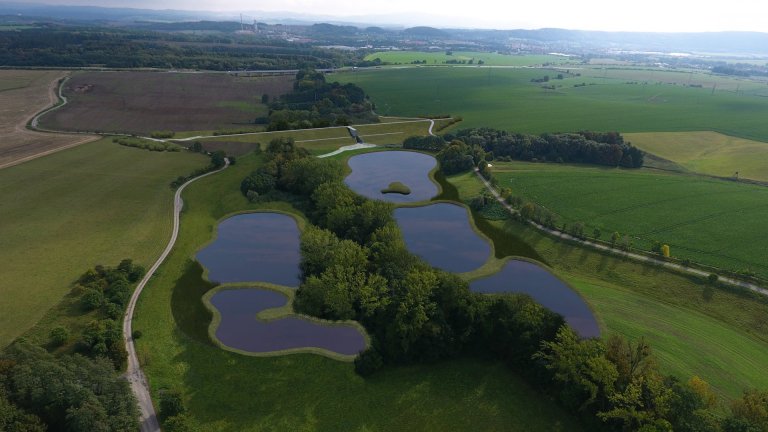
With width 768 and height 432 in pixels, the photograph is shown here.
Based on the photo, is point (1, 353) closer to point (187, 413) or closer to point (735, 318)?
point (187, 413)

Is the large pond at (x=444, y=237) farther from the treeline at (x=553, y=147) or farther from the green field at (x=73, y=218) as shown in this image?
the green field at (x=73, y=218)

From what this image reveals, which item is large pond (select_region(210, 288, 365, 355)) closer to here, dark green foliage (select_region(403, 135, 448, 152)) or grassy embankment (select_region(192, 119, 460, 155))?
grassy embankment (select_region(192, 119, 460, 155))

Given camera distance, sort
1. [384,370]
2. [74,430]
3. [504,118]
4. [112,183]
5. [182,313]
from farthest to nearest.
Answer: [504,118] → [112,183] → [182,313] → [384,370] → [74,430]

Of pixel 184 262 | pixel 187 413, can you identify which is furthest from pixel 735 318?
pixel 184 262

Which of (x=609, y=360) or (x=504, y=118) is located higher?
(x=504, y=118)

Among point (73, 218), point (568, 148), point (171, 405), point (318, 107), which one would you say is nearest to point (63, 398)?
point (171, 405)

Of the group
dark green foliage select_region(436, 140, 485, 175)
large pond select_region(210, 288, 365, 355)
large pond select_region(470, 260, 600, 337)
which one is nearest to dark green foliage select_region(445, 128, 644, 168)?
dark green foliage select_region(436, 140, 485, 175)

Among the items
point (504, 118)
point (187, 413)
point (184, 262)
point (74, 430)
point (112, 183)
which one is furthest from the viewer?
point (504, 118)
